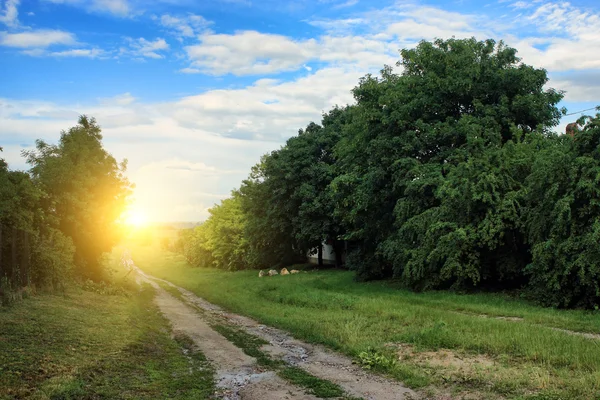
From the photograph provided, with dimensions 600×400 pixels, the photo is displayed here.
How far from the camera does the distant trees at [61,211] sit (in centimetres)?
1741

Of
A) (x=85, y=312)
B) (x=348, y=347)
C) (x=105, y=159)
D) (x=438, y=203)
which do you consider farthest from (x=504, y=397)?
(x=105, y=159)

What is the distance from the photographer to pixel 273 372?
9.50 m

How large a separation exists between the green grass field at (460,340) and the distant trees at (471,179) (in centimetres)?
171

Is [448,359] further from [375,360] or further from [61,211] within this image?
[61,211]

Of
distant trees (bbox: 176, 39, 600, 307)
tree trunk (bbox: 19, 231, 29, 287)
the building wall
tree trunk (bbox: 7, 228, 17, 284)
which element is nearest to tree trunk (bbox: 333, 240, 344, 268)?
the building wall

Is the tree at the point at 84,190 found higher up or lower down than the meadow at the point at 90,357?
higher up

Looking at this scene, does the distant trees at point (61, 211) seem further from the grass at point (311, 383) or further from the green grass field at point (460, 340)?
the grass at point (311, 383)

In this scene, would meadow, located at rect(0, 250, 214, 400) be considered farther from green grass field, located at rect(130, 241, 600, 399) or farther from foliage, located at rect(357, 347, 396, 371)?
green grass field, located at rect(130, 241, 600, 399)

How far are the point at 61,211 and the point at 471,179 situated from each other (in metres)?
20.1

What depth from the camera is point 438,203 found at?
77.3 ft

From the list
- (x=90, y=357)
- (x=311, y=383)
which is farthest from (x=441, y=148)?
(x=90, y=357)

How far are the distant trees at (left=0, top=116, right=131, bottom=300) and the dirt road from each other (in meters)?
6.42

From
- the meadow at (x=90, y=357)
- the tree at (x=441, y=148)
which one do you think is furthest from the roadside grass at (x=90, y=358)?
the tree at (x=441, y=148)

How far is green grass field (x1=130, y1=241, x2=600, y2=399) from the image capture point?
7961mm
